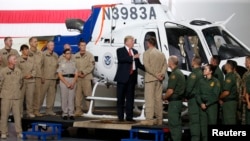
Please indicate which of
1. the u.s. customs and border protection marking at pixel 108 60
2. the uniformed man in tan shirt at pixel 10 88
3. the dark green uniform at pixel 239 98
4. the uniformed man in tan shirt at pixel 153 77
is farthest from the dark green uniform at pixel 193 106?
the uniformed man in tan shirt at pixel 10 88

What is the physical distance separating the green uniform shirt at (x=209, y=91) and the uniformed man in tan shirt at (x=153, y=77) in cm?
110

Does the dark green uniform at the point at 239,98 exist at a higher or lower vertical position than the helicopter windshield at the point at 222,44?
lower

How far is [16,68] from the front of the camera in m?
12.4

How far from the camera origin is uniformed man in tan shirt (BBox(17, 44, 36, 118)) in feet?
42.7

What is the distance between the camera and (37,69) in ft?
43.5

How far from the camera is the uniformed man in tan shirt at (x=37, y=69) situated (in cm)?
1327

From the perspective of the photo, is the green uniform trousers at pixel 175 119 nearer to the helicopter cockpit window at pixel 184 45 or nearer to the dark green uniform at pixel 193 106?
the dark green uniform at pixel 193 106

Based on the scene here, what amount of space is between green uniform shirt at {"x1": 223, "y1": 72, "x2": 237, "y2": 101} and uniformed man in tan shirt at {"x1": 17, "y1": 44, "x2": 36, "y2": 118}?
3.97m

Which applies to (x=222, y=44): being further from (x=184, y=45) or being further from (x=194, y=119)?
(x=194, y=119)

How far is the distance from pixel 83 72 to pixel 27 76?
1.14 metres

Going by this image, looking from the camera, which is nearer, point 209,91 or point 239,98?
point 209,91

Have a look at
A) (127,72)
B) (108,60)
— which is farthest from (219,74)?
(108,60)

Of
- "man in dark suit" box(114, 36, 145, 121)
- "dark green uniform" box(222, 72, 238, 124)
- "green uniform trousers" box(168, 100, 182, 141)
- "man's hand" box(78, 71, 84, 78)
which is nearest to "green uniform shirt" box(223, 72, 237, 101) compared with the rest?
"dark green uniform" box(222, 72, 238, 124)

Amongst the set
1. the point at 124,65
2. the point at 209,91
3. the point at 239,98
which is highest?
the point at 124,65
